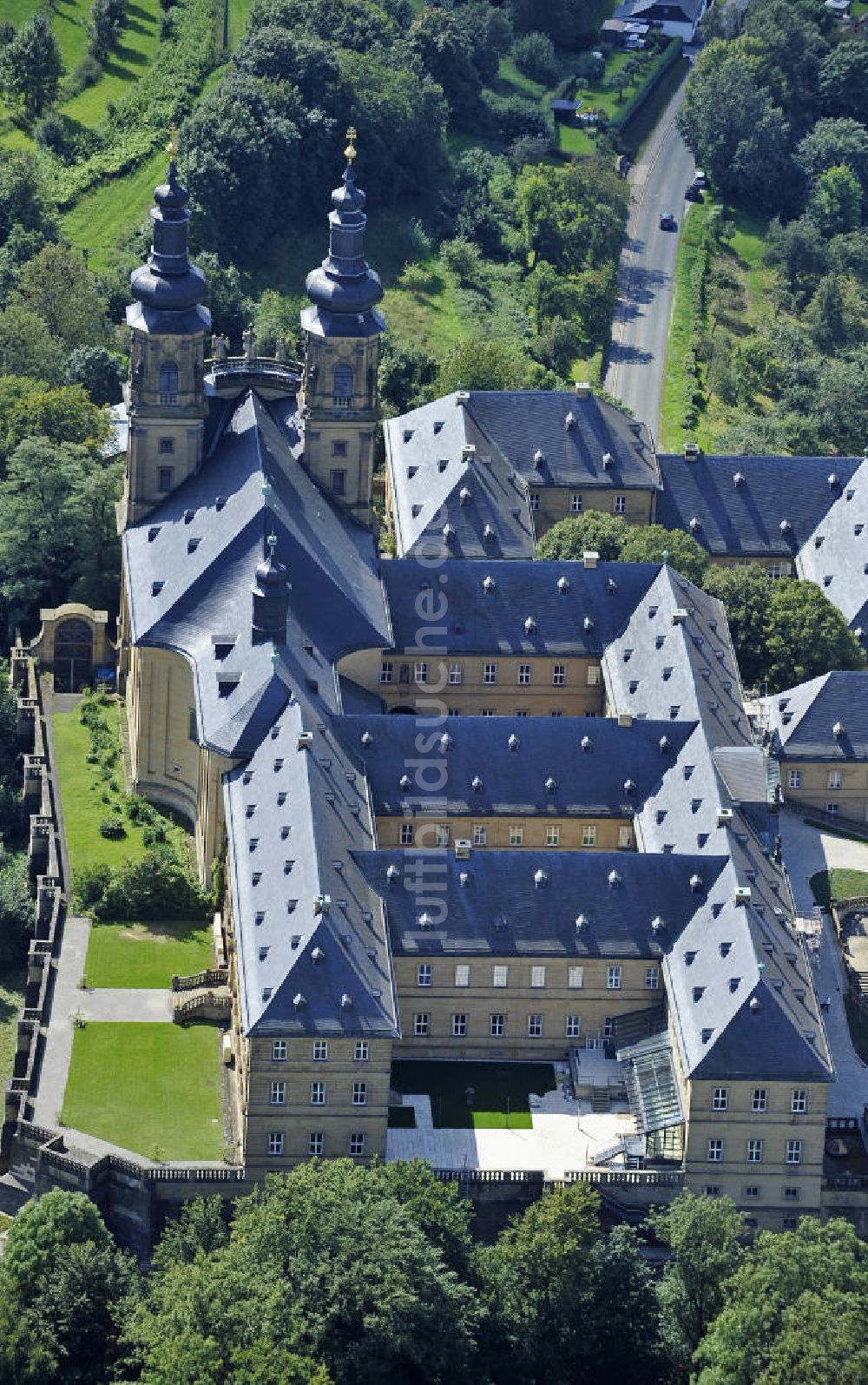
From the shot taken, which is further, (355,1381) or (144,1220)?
(144,1220)

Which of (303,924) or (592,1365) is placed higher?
(303,924)

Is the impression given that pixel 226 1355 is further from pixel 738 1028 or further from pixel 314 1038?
pixel 738 1028

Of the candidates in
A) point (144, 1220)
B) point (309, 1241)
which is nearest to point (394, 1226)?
point (309, 1241)

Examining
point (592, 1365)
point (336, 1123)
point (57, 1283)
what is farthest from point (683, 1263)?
point (57, 1283)

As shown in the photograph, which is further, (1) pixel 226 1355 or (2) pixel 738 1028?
(2) pixel 738 1028

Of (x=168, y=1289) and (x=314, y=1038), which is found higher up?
(x=314, y=1038)

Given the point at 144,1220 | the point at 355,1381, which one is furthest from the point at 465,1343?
the point at 144,1220

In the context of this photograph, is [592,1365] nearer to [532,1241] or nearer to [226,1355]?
[532,1241]

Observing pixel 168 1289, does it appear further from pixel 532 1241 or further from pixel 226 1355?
pixel 532 1241
